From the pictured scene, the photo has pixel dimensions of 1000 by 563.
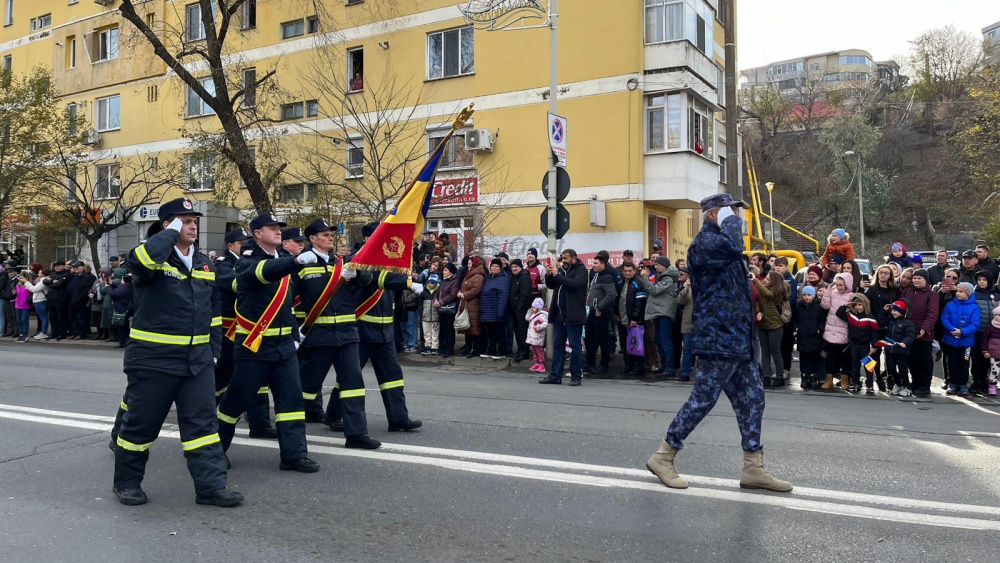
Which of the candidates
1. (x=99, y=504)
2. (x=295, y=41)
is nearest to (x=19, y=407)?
(x=99, y=504)

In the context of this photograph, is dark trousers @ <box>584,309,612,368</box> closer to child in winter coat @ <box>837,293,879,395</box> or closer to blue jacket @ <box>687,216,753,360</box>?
child in winter coat @ <box>837,293,879,395</box>

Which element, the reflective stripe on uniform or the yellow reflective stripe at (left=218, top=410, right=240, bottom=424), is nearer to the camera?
the reflective stripe on uniform

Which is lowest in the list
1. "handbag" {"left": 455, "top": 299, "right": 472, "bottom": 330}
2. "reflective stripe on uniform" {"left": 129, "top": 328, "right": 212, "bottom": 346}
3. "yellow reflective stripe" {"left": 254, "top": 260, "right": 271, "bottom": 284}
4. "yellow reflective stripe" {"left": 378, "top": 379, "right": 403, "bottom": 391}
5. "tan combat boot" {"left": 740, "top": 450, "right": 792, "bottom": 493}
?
"tan combat boot" {"left": 740, "top": 450, "right": 792, "bottom": 493}

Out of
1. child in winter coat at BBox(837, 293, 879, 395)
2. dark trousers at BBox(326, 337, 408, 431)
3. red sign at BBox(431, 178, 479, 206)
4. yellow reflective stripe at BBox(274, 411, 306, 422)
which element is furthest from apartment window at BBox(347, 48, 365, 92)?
yellow reflective stripe at BBox(274, 411, 306, 422)

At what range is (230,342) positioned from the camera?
711cm

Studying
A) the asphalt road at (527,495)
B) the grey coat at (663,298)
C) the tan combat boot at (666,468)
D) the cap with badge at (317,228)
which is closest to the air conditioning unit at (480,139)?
the grey coat at (663,298)

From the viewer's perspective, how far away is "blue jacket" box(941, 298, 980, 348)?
10.9 metres

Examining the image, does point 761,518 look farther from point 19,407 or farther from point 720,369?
point 19,407

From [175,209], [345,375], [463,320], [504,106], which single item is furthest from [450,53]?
[175,209]

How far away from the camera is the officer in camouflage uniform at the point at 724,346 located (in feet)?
18.0

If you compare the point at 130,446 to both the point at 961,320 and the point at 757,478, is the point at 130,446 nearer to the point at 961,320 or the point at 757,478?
the point at 757,478

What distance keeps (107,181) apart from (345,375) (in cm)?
3057

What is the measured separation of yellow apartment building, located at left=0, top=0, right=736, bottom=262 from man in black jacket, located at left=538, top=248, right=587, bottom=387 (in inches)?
342

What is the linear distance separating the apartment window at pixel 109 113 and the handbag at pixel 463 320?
2399 cm
